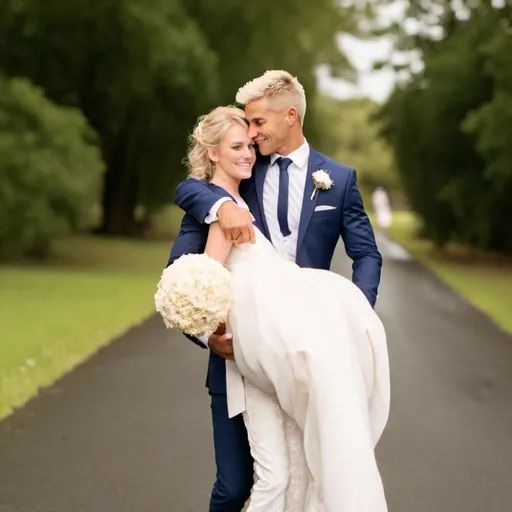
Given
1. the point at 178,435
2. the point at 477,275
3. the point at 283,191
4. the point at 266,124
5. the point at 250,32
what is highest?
the point at 250,32

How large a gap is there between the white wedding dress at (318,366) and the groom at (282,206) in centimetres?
23

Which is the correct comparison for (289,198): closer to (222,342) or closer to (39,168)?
(222,342)

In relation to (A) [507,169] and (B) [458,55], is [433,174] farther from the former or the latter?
(A) [507,169]

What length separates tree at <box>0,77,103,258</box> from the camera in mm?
23000

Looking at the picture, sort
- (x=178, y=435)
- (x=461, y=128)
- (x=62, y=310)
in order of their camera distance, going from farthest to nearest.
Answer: (x=461, y=128) < (x=62, y=310) < (x=178, y=435)

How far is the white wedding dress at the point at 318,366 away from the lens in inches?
132

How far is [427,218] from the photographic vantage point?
33438 mm

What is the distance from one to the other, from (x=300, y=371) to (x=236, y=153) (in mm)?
861

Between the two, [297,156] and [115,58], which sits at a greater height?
[297,156]

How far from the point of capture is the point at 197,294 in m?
3.42

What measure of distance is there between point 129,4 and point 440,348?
15172 mm

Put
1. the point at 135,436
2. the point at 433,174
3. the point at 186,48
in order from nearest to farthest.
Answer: the point at 135,436 → the point at 186,48 → the point at 433,174

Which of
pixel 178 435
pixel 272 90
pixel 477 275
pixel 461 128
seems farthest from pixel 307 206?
pixel 477 275

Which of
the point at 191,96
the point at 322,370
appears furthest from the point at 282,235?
the point at 191,96
